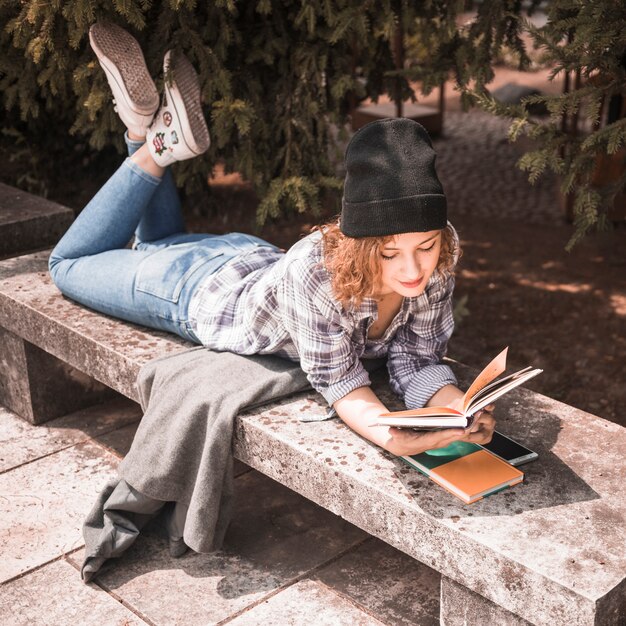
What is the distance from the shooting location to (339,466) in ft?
9.07

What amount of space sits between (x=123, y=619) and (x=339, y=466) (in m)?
0.85

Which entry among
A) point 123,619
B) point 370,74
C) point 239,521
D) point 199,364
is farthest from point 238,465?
point 370,74

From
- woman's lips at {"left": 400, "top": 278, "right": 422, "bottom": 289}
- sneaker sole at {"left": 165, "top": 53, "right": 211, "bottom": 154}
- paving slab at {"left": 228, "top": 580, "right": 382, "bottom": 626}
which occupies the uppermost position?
sneaker sole at {"left": 165, "top": 53, "right": 211, "bottom": 154}

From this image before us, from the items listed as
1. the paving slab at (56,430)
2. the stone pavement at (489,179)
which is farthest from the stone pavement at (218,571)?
the stone pavement at (489,179)

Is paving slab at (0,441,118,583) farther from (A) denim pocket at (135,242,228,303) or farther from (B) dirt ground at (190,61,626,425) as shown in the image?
(B) dirt ground at (190,61,626,425)

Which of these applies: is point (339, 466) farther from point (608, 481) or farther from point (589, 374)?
point (589, 374)

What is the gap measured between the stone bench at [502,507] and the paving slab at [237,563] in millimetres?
411

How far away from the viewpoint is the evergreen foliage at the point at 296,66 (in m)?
3.77

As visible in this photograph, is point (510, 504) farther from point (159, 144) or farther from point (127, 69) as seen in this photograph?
point (127, 69)

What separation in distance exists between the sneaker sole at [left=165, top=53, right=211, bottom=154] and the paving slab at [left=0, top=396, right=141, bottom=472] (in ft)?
4.05

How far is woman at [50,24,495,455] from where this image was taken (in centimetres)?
273

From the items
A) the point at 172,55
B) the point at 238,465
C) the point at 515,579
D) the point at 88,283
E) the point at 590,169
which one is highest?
the point at 172,55

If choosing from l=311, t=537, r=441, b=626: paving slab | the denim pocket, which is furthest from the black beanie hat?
l=311, t=537, r=441, b=626: paving slab

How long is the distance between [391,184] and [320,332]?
0.54m
